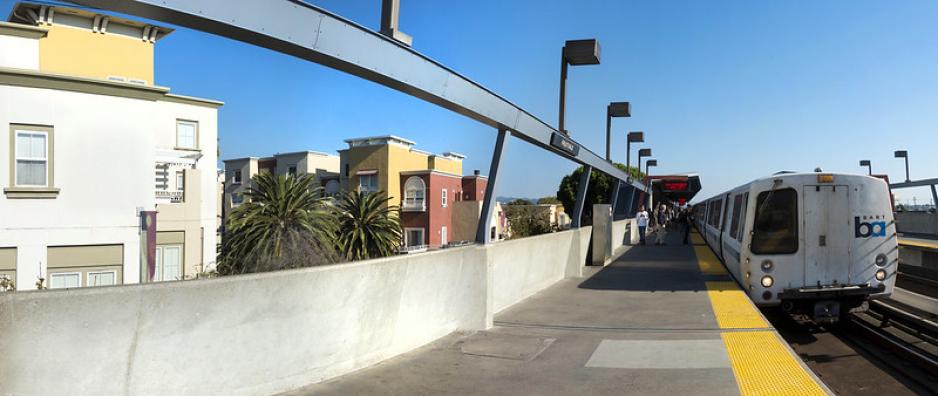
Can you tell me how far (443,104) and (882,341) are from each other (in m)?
8.10

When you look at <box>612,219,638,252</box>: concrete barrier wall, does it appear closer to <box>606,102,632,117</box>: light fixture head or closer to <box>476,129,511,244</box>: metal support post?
<box>606,102,632,117</box>: light fixture head

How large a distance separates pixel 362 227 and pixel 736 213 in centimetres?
2055

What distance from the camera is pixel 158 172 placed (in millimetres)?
21578

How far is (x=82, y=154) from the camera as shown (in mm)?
15008

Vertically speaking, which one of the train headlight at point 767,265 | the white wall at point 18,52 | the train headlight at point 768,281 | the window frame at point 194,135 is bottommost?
the train headlight at point 768,281

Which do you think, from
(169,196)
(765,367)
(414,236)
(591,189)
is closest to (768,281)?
(765,367)

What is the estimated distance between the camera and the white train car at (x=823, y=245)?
872 cm

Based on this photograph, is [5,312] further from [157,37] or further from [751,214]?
[157,37]

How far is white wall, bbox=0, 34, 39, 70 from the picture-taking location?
13.3 metres

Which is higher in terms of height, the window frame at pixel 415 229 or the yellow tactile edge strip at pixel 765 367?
the yellow tactile edge strip at pixel 765 367

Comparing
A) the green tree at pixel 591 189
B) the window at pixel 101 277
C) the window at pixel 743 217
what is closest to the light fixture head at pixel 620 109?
the window at pixel 743 217

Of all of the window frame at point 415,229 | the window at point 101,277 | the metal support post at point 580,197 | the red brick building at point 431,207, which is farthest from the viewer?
the window frame at point 415,229

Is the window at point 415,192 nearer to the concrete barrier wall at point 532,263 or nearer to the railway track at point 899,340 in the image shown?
the concrete barrier wall at point 532,263

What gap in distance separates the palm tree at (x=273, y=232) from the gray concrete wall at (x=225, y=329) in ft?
56.5
